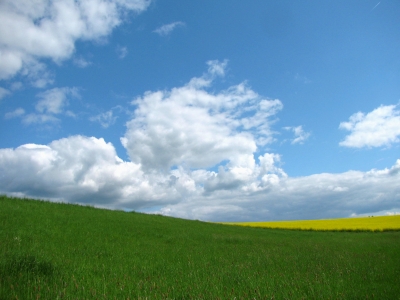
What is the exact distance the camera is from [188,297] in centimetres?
573

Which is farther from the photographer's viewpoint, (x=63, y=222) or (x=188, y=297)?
(x=63, y=222)

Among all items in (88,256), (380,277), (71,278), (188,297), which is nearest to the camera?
(188,297)

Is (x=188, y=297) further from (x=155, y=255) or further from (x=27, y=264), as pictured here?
(x=155, y=255)

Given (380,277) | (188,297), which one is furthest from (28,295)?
(380,277)

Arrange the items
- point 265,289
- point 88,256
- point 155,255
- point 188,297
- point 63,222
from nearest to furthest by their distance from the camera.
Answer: point 188,297 < point 265,289 < point 88,256 < point 155,255 < point 63,222

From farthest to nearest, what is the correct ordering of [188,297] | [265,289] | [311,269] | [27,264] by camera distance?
[311,269], [27,264], [265,289], [188,297]

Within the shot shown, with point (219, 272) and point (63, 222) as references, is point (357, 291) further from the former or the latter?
point (63, 222)

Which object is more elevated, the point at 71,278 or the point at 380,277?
the point at 71,278

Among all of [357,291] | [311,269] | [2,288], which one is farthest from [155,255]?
[357,291]

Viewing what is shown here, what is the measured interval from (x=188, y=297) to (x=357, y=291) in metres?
3.93

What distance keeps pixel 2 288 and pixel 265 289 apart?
5.37 m

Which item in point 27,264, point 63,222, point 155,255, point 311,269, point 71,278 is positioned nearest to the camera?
point 71,278

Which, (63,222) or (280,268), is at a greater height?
(63,222)

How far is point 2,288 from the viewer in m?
5.35
